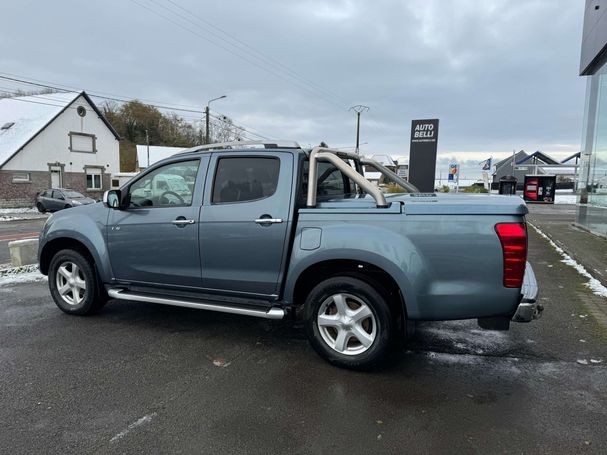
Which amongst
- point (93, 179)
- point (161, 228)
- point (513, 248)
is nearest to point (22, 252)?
point (161, 228)

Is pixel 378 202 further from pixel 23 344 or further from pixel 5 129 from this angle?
pixel 5 129

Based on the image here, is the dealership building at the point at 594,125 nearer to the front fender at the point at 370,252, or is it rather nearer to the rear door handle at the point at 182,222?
the front fender at the point at 370,252

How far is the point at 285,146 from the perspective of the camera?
4301 millimetres

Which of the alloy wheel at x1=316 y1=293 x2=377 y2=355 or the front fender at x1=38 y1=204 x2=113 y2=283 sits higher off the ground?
the front fender at x1=38 y1=204 x2=113 y2=283

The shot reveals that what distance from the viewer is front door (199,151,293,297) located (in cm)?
403

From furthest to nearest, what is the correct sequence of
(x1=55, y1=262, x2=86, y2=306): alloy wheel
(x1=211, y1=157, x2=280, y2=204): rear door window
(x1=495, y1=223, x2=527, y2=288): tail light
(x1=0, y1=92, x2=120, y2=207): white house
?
(x1=0, y1=92, x2=120, y2=207): white house, (x1=55, y1=262, x2=86, y2=306): alloy wheel, (x1=211, y1=157, x2=280, y2=204): rear door window, (x1=495, y1=223, x2=527, y2=288): tail light

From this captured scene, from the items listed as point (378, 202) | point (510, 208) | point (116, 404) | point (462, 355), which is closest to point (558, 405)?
point (462, 355)

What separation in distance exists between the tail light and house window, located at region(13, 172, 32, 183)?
3329 centimetres

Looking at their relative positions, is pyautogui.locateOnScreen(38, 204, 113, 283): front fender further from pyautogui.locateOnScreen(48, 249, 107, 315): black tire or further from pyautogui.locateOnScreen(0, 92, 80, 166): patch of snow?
pyautogui.locateOnScreen(0, 92, 80, 166): patch of snow

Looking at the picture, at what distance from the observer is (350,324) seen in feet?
12.5

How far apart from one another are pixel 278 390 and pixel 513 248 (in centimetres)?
209

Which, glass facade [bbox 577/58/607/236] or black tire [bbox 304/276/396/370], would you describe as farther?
glass facade [bbox 577/58/607/236]

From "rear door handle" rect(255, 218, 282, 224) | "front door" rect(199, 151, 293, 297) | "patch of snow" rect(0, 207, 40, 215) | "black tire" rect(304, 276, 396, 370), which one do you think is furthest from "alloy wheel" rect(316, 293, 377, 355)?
"patch of snow" rect(0, 207, 40, 215)

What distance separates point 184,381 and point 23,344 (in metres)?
1.96
